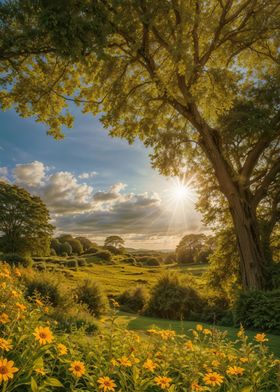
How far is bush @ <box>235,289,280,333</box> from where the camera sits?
36.7ft

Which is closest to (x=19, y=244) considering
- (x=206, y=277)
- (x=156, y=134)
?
(x=206, y=277)

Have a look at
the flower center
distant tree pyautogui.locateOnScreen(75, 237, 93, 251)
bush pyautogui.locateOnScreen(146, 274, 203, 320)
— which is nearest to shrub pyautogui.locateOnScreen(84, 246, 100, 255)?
distant tree pyautogui.locateOnScreen(75, 237, 93, 251)

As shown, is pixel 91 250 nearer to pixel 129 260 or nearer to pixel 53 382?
pixel 129 260

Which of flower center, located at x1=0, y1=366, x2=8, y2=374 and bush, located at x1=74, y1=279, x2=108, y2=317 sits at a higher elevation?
flower center, located at x1=0, y1=366, x2=8, y2=374

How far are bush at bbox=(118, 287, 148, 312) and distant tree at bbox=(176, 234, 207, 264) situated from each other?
42.6 metres

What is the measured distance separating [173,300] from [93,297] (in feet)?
13.9

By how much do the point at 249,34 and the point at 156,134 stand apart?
5611 millimetres

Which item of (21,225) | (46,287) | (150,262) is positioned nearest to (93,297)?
(46,287)

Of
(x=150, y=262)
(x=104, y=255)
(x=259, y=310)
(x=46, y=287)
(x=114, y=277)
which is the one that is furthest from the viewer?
(x=150, y=262)

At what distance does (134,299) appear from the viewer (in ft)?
62.9

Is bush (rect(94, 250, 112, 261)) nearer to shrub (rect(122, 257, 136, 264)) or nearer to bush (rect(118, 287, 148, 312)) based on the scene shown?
shrub (rect(122, 257, 136, 264))

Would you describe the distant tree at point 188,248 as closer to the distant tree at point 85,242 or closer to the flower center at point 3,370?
the distant tree at point 85,242

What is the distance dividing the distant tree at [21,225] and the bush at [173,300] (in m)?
26.0

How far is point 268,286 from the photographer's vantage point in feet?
45.6
